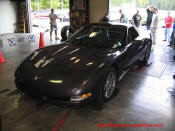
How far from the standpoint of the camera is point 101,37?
3.71 meters

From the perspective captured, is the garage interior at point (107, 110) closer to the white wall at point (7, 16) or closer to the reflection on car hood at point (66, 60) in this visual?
the reflection on car hood at point (66, 60)

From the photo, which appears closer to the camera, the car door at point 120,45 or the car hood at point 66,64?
the car hood at point 66,64

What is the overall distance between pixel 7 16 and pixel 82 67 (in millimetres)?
11723

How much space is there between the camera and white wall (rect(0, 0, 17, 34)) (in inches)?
477

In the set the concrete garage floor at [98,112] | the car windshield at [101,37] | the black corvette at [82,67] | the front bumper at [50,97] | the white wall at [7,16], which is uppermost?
the white wall at [7,16]

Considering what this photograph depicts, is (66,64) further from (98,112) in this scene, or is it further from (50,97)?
(98,112)

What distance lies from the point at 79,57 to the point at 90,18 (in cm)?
779

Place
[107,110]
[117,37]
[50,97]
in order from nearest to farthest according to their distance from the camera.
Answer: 1. [50,97]
2. [107,110]
3. [117,37]

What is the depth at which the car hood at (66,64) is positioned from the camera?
2.55 meters

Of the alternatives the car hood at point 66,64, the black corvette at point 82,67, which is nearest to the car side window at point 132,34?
the black corvette at point 82,67

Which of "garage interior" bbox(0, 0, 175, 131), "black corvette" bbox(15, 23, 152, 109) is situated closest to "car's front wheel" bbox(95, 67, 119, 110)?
"black corvette" bbox(15, 23, 152, 109)

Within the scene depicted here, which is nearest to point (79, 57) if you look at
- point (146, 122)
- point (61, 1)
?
point (146, 122)

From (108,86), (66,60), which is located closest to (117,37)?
(108,86)

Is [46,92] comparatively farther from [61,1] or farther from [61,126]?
[61,1]
